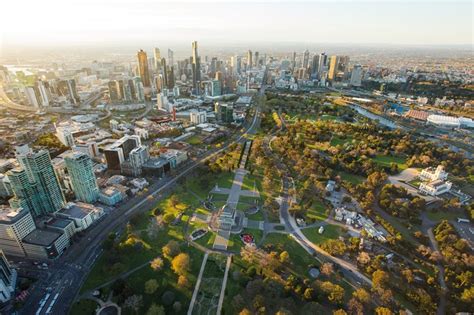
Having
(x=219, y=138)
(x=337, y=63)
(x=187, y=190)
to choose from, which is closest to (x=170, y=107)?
(x=219, y=138)

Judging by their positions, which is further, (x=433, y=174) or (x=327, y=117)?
(x=327, y=117)

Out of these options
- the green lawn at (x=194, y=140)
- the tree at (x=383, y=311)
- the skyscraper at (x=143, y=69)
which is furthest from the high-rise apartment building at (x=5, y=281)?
the skyscraper at (x=143, y=69)

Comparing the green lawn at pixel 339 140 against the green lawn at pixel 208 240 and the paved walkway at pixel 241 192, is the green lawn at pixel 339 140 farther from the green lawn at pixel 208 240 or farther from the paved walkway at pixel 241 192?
the green lawn at pixel 208 240

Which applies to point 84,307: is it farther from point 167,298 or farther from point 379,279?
point 379,279

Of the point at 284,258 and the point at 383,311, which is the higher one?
the point at 383,311

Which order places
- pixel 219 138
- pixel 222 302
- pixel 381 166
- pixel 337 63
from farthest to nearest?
pixel 337 63, pixel 219 138, pixel 381 166, pixel 222 302

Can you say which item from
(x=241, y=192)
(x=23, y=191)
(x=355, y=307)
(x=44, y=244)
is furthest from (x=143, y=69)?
(x=355, y=307)

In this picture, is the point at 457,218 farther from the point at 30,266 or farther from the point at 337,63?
the point at 337,63
